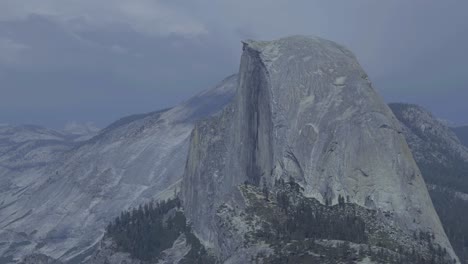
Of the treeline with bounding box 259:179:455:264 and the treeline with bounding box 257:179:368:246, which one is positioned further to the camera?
the treeline with bounding box 257:179:368:246

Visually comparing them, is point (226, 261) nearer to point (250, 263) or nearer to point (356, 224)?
point (250, 263)

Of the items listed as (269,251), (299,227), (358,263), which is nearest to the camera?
(358,263)

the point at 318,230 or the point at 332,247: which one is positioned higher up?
the point at 332,247

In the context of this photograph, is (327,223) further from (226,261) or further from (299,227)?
(226,261)

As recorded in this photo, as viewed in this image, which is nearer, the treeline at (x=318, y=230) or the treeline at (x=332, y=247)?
the treeline at (x=332, y=247)

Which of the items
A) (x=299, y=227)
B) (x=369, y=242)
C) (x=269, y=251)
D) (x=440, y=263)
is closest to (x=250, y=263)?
(x=269, y=251)

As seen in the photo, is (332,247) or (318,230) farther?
(318,230)

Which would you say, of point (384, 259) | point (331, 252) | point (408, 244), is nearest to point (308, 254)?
point (331, 252)

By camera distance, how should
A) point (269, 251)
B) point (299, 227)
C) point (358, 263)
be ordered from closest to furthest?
point (358, 263) < point (269, 251) < point (299, 227)

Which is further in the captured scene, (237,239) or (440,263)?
(237,239)
